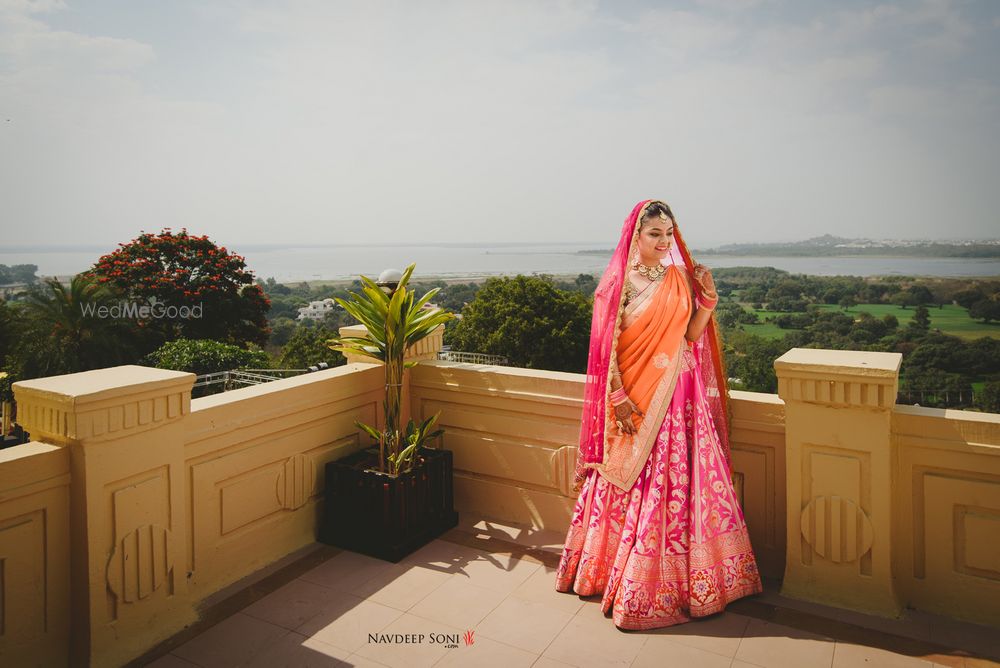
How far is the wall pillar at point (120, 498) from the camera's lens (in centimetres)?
207

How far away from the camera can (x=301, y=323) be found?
2030 cm

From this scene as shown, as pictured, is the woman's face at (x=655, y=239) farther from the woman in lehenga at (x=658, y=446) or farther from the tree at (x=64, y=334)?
the tree at (x=64, y=334)

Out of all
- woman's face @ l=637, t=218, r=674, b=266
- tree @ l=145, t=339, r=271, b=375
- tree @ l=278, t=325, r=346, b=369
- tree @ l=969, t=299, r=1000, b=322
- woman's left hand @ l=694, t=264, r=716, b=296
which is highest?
woman's face @ l=637, t=218, r=674, b=266

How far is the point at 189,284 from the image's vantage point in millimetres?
16453

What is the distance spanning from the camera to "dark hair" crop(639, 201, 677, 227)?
2.47m

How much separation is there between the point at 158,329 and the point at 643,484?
15682 mm

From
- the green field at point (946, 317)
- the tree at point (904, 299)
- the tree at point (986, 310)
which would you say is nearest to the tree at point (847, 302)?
the green field at point (946, 317)

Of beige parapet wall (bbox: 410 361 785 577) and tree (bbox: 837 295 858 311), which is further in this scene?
tree (bbox: 837 295 858 311)

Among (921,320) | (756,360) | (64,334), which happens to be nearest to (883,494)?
(756,360)

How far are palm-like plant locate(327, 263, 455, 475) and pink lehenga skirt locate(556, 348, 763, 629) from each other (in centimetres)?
109

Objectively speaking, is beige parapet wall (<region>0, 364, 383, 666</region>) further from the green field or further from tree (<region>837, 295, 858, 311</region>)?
tree (<region>837, 295, 858, 311</region>)

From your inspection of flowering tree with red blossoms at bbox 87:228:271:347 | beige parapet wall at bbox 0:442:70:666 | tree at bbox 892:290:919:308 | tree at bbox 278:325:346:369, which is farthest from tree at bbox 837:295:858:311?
beige parapet wall at bbox 0:442:70:666

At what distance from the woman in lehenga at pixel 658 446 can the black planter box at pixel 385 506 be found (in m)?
0.85

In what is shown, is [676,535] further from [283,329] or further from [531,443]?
[283,329]
